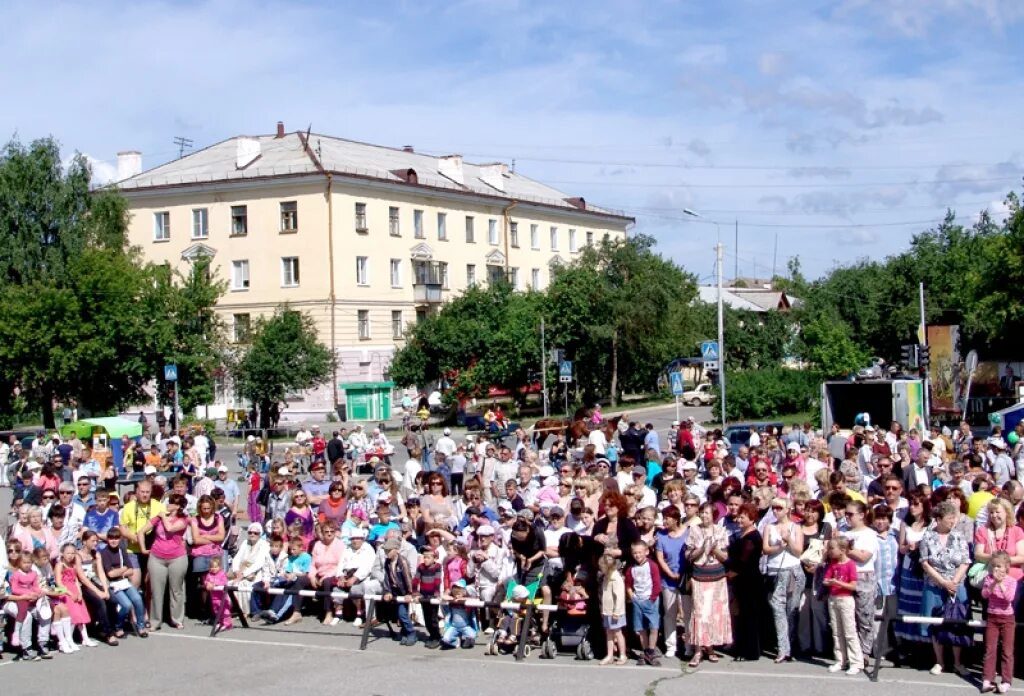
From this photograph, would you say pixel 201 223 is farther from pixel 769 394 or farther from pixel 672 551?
pixel 672 551

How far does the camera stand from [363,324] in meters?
63.3

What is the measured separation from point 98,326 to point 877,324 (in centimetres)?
4109

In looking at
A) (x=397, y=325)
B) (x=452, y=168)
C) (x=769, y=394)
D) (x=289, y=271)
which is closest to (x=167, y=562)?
(x=769, y=394)

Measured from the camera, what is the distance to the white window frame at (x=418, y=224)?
219 feet

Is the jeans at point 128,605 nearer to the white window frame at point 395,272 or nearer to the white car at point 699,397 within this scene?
the white car at point 699,397

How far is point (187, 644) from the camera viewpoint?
43.1ft

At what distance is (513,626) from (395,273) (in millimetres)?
54181

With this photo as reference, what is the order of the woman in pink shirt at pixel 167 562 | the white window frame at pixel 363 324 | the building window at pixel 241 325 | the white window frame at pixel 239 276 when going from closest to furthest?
the woman in pink shirt at pixel 167 562 → the building window at pixel 241 325 → the white window frame at pixel 363 324 → the white window frame at pixel 239 276

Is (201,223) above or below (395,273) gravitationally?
above

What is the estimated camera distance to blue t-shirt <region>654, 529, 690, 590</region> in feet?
38.4

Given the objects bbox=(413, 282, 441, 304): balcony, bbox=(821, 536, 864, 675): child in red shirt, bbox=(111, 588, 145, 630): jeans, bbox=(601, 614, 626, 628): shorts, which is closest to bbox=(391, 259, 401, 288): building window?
bbox=(413, 282, 441, 304): balcony

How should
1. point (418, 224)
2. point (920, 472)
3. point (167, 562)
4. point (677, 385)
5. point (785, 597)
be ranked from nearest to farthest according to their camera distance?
point (785, 597)
point (167, 562)
point (920, 472)
point (677, 385)
point (418, 224)

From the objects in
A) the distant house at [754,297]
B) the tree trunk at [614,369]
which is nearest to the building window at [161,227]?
the tree trunk at [614,369]

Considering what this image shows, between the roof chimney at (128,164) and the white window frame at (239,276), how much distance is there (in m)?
11.6
